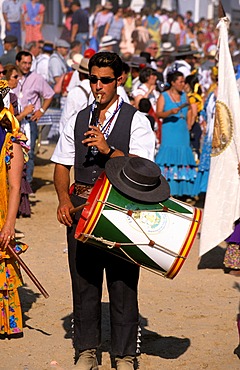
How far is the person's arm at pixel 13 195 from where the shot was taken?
498 cm

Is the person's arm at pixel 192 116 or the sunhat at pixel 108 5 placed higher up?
the person's arm at pixel 192 116

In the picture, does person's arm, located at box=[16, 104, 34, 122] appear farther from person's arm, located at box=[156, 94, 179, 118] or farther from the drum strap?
the drum strap

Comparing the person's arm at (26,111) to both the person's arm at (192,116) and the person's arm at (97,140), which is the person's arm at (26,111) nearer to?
the person's arm at (192,116)

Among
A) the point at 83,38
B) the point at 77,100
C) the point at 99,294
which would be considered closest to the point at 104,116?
the point at 99,294

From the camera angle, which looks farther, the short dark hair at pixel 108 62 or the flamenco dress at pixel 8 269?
the flamenco dress at pixel 8 269

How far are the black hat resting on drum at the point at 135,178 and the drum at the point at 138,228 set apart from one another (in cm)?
4

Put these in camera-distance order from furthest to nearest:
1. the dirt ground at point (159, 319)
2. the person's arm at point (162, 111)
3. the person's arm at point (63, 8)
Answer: the person's arm at point (63, 8)
the person's arm at point (162, 111)
the dirt ground at point (159, 319)

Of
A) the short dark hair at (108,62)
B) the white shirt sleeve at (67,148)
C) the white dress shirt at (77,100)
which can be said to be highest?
the short dark hair at (108,62)

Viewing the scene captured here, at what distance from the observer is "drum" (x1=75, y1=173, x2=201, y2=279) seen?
419 centimetres

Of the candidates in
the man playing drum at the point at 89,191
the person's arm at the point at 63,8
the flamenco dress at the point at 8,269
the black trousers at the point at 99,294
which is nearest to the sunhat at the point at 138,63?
the person's arm at the point at 63,8

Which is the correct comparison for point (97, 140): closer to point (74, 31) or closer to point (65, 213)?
point (65, 213)

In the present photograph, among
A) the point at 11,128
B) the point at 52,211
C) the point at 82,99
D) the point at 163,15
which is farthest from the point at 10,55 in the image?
the point at 163,15

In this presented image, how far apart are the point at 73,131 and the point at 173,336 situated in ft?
5.83

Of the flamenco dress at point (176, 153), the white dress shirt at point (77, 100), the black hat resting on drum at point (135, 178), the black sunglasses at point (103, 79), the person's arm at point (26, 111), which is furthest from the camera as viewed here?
the flamenco dress at point (176, 153)
